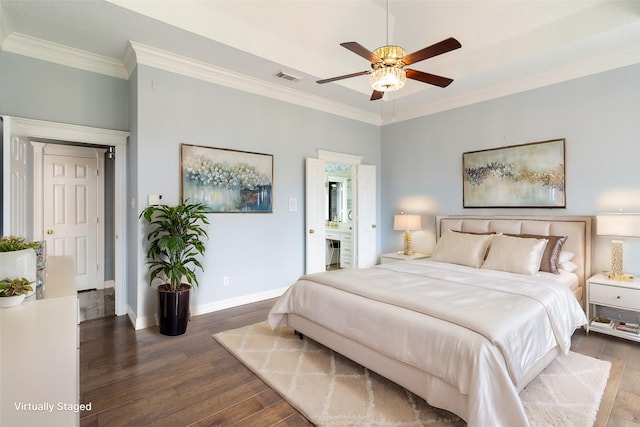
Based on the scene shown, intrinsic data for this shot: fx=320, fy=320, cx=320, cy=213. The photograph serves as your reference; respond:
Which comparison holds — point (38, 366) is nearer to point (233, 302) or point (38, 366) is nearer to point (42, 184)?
point (233, 302)

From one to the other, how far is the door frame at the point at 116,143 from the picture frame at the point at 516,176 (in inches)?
181

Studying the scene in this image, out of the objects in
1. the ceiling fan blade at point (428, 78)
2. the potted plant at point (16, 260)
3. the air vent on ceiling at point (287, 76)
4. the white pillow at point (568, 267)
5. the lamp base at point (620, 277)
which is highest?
the air vent on ceiling at point (287, 76)

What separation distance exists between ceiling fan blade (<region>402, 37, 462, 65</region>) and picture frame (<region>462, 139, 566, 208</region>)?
250 centimetres

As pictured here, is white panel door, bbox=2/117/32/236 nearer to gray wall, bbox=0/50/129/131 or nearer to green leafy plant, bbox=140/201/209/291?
gray wall, bbox=0/50/129/131

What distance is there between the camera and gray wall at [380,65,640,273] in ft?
11.2

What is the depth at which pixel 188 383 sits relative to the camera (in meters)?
2.41

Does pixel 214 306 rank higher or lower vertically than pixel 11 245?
lower

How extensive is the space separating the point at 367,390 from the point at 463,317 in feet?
2.92

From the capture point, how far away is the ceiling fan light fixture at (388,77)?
254 cm

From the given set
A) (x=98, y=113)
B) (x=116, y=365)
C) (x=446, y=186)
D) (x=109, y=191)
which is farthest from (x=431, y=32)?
(x=109, y=191)

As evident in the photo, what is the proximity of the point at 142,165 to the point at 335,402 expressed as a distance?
2.99 meters

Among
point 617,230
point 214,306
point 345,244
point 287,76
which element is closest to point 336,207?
point 345,244

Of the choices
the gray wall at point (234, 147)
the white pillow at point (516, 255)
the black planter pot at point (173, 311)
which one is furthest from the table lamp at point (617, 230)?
the black planter pot at point (173, 311)

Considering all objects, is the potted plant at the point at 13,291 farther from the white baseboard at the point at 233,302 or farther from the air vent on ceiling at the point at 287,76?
the air vent on ceiling at the point at 287,76
